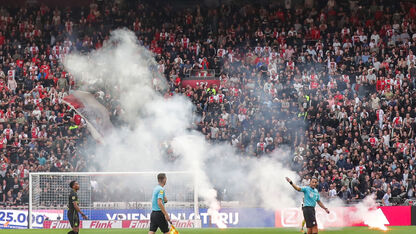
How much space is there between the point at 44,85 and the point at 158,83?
510 centimetres

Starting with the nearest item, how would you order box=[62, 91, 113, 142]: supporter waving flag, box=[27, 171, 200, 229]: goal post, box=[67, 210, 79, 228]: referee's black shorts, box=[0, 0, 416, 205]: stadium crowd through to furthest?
box=[67, 210, 79, 228]: referee's black shorts, box=[27, 171, 200, 229]: goal post, box=[0, 0, 416, 205]: stadium crowd, box=[62, 91, 113, 142]: supporter waving flag

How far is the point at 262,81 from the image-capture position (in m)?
32.1

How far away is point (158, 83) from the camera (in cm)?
3256

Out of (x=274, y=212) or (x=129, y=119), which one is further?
(x=129, y=119)

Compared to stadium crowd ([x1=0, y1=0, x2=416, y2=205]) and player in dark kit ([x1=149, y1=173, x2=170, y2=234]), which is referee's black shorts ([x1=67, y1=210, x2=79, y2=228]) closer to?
player in dark kit ([x1=149, y1=173, x2=170, y2=234])

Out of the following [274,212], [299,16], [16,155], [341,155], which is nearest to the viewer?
[274,212]

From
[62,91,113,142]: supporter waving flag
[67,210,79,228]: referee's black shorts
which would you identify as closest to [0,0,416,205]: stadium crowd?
[62,91,113,142]: supporter waving flag

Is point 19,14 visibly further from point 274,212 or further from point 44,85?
point 274,212

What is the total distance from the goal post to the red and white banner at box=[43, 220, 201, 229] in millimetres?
128

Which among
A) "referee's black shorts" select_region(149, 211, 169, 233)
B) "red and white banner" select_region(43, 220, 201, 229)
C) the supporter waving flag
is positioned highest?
the supporter waving flag

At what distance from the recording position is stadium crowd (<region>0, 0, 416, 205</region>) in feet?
92.5

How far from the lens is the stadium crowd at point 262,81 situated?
28188mm

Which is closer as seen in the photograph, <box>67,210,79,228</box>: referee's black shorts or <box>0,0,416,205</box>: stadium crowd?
<box>67,210,79,228</box>: referee's black shorts

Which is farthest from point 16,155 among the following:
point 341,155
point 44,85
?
point 341,155
